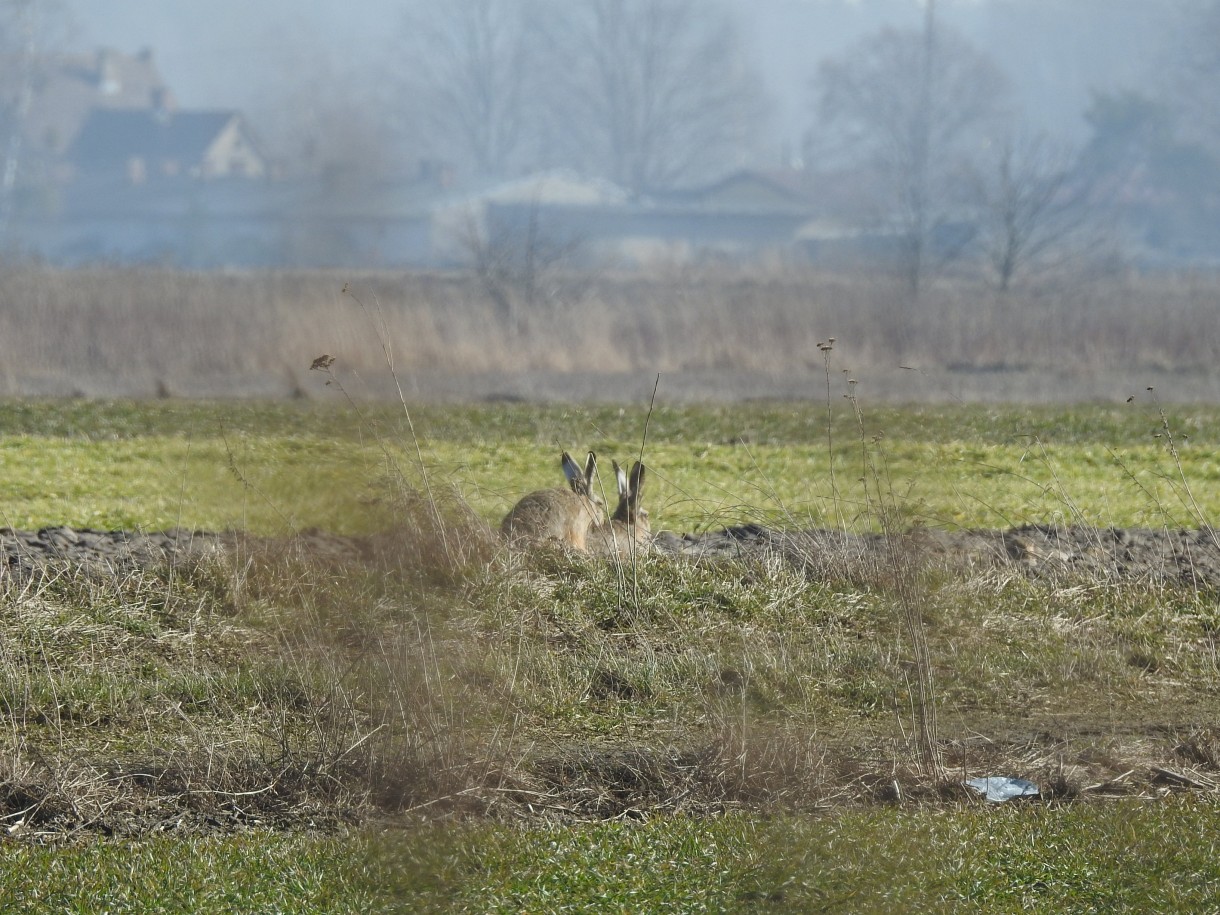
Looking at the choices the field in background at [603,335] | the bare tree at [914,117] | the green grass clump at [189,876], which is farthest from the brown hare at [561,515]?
the bare tree at [914,117]

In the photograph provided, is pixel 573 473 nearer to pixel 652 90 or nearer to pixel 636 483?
pixel 636 483

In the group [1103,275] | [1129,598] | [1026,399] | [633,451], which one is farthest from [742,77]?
[1129,598]

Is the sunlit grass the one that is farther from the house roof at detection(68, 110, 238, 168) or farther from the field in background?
the house roof at detection(68, 110, 238, 168)

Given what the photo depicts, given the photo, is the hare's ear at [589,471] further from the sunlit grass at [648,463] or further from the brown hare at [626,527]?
the sunlit grass at [648,463]

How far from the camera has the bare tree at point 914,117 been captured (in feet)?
130

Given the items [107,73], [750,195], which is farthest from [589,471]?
[750,195]

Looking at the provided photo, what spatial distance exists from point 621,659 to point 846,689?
3.22 feet

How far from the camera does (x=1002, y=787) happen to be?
557 centimetres

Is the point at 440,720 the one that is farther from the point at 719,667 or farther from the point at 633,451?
the point at 633,451

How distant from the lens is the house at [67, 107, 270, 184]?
7.92 meters

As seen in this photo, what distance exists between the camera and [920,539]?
6.54m

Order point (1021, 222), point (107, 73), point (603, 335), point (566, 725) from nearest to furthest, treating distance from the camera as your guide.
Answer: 1. point (566, 725)
2. point (603, 335)
3. point (1021, 222)
4. point (107, 73)

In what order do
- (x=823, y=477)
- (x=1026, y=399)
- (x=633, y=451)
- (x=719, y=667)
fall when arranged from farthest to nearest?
(x=1026, y=399) → (x=633, y=451) → (x=823, y=477) → (x=719, y=667)

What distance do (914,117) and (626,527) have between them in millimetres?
40648
